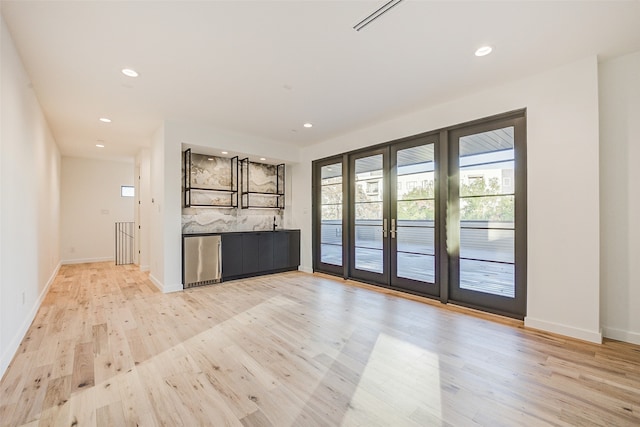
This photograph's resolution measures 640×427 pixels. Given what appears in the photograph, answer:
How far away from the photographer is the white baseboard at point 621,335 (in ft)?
8.86

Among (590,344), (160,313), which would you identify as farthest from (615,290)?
(160,313)

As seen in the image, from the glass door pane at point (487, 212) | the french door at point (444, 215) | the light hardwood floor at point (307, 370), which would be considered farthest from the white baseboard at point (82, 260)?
the glass door pane at point (487, 212)

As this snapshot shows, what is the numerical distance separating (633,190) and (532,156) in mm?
904

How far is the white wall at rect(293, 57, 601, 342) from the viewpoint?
2795 mm

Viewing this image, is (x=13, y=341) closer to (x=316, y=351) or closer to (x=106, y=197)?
(x=316, y=351)

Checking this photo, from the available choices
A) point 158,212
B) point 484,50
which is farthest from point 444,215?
point 158,212

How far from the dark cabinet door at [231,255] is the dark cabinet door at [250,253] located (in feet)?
0.28

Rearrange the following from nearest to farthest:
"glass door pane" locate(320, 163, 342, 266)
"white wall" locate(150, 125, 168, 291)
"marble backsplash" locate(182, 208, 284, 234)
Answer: "white wall" locate(150, 125, 168, 291)
"marble backsplash" locate(182, 208, 284, 234)
"glass door pane" locate(320, 163, 342, 266)

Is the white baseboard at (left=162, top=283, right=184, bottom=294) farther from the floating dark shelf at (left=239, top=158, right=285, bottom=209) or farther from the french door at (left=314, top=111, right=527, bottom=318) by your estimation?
the french door at (left=314, top=111, right=527, bottom=318)

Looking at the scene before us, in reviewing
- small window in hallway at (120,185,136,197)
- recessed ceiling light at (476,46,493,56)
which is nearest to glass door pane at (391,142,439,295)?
recessed ceiling light at (476,46,493,56)

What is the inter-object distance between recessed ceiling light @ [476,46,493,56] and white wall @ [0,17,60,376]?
406 centimetres

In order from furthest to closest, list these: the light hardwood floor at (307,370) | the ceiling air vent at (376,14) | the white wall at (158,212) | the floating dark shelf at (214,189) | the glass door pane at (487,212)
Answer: the floating dark shelf at (214,189) < the white wall at (158,212) < the glass door pane at (487,212) < the ceiling air vent at (376,14) < the light hardwood floor at (307,370)

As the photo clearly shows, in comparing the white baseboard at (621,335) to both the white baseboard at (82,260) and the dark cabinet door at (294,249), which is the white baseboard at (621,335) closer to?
the dark cabinet door at (294,249)

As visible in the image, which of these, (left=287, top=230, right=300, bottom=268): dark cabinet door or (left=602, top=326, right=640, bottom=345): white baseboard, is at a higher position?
(left=287, top=230, right=300, bottom=268): dark cabinet door
